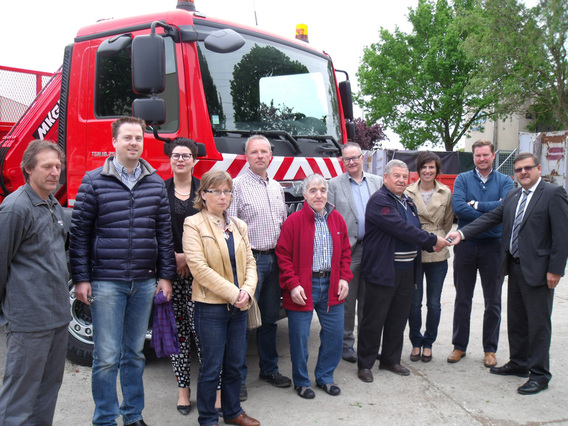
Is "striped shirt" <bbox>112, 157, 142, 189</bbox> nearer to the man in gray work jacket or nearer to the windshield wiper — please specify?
the man in gray work jacket

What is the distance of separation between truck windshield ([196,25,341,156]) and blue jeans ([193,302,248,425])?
148cm

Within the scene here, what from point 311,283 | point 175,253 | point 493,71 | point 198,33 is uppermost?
point 493,71

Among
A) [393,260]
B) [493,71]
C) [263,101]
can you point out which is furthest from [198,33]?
[493,71]

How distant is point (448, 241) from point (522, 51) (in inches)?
799

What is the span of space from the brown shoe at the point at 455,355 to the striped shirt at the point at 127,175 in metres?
3.17

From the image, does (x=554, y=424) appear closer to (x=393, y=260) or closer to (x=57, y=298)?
(x=393, y=260)

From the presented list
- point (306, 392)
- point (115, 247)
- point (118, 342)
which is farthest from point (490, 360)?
point (115, 247)

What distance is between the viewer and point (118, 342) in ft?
9.71

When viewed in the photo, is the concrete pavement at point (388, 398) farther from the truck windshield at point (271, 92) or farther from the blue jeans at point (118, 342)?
the truck windshield at point (271, 92)

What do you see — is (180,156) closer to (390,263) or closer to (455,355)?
(390,263)

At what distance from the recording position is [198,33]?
12.7 feet

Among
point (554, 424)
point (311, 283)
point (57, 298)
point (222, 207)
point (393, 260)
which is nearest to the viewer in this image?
point (57, 298)

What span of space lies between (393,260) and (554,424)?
155 centimetres

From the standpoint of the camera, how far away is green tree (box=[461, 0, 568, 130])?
20.3 metres
